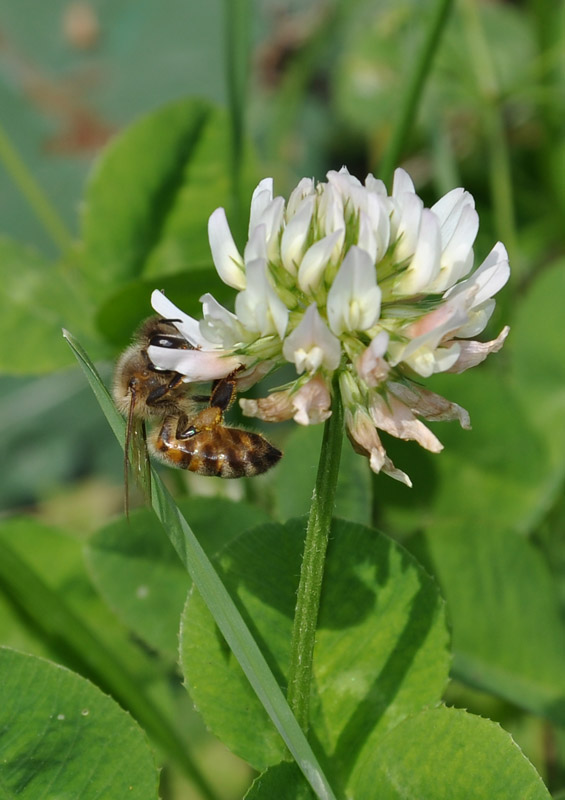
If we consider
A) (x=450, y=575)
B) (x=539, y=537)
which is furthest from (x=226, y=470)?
(x=539, y=537)

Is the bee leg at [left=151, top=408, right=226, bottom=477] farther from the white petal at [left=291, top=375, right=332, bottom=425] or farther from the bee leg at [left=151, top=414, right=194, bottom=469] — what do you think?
the white petal at [left=291, top=375, right=332, bottom=425]

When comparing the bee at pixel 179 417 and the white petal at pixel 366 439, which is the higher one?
the white petal at pixel 366 439

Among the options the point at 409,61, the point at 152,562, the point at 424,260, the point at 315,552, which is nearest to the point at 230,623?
the point at 315,552

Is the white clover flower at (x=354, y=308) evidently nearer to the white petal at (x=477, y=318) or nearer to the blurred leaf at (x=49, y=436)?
the white petal at (x=477, y=318)

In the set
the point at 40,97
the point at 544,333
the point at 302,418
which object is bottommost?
the point at 544,333

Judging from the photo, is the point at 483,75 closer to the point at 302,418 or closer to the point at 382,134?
the point at 382,134

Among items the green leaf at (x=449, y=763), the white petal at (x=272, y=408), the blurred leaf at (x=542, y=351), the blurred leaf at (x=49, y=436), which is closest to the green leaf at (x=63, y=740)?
the green leaf at (x=449, y=763)

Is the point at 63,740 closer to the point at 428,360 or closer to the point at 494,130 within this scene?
Result: the point at 428,360
